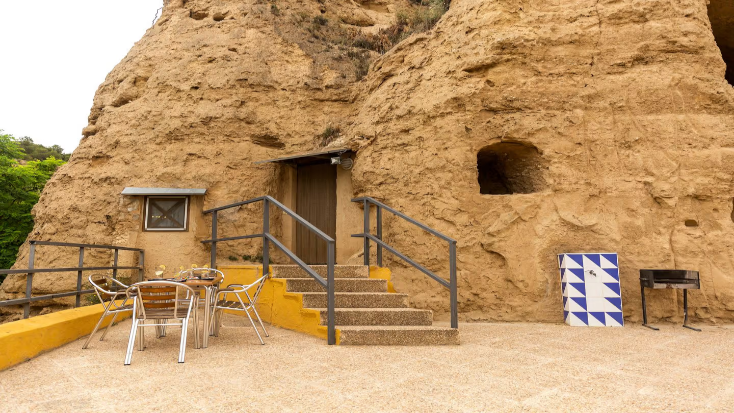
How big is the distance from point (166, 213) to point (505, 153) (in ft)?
22.1

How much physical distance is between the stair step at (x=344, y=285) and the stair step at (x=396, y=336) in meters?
1.06

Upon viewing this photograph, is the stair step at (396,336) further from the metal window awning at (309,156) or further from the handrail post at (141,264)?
the handrail post at (141,264)

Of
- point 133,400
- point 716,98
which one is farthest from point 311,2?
point 133,400

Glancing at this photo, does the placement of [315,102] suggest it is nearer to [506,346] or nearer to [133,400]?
[506,346]

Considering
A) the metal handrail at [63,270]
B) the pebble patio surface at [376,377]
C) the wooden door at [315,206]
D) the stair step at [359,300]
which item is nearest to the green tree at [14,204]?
the metal handrail at [63,270]

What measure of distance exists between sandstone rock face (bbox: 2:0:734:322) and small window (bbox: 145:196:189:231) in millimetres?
231

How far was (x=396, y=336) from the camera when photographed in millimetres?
4367

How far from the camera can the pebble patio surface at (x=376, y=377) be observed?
8.39 ft

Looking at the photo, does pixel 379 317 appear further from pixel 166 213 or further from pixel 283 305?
pixel 166 213

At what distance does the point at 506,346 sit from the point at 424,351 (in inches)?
37.3

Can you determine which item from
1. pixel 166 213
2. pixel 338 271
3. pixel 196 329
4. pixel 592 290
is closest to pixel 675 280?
pixel 592 290

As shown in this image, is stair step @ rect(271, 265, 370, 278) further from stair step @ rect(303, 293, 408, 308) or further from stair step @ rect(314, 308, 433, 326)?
stair step @ rect(314, 308, 433, 326)

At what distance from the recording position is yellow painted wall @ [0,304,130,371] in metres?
3.39

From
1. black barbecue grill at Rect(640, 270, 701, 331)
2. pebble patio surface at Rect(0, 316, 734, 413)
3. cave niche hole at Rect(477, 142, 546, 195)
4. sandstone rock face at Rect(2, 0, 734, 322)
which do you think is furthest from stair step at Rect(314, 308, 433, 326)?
cave niche hole at Rect(477, 142, 546, 195)
